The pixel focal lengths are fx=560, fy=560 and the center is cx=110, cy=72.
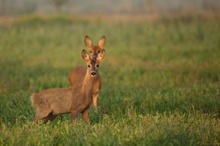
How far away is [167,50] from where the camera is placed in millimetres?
24078

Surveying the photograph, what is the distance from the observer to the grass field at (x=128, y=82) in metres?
8.08

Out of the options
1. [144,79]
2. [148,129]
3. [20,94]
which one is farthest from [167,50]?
[148,129]

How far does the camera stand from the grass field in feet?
26.5

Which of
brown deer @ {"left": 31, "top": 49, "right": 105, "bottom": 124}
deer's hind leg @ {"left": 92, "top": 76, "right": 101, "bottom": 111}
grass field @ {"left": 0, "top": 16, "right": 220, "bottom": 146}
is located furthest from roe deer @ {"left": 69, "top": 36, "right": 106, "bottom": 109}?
brown deer @ {"left": 31, "top": 49, "right": 105, "bottom": 124}

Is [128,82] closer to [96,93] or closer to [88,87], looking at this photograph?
[96,93]

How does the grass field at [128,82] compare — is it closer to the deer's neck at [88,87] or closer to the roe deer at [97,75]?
the roe deer at [97,75]

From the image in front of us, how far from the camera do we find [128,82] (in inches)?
602

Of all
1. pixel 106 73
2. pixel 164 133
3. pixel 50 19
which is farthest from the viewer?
pixel 50 19

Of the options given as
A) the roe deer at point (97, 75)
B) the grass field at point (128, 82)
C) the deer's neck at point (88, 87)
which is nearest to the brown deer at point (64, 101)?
the deer's neck at point (88, 87)

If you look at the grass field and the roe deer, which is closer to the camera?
the grass field

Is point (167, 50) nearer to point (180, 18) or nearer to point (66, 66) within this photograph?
point (66, 66)

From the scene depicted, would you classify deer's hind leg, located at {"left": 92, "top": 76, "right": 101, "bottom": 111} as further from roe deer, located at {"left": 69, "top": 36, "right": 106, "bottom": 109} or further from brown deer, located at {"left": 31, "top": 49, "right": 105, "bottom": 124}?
brown deer, located at {"left": 31, "top": 49, "right": 105, "bottom": 124}

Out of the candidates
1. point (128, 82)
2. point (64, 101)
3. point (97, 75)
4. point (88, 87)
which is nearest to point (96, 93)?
point (97, 75)

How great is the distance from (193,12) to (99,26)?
18.9 feet
